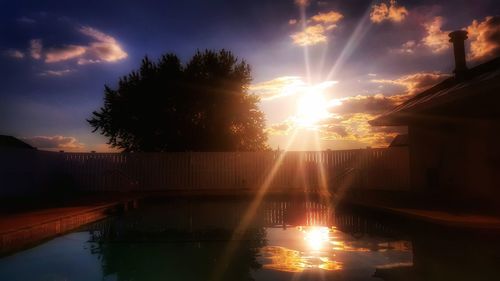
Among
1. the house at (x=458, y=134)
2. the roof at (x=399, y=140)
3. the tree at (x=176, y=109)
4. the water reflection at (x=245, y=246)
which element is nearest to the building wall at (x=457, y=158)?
the house at (x=458, y=134)

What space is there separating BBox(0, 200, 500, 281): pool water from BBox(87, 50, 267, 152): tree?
12404 millimetres

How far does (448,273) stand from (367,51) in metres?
9.26

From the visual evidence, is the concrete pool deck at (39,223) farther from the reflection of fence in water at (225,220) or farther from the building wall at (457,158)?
the building wall at (457,158)

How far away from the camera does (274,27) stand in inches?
492

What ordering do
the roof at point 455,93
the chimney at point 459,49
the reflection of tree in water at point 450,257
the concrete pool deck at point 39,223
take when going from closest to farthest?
the reflection of tree in water at point 450,257
the concrete pool deck at point 39,223
the roof at point 455,93
the chimney at point 459,49

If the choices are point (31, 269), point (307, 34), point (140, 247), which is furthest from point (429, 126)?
point (31, 269)

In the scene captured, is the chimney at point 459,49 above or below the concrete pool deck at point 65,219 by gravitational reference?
above

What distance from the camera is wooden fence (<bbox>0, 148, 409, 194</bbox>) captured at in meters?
15.8

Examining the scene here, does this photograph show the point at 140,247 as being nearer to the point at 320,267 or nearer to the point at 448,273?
the point at 320,267

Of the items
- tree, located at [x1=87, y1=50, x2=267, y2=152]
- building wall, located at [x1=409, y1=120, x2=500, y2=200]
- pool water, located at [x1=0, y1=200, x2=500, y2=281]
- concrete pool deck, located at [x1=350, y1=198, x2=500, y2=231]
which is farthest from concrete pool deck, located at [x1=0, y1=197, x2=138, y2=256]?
tree, located at [x1=87, y1=50, x2=267, y2=152]

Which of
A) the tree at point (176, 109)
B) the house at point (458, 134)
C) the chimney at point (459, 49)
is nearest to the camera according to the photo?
the house at point (458, 134)

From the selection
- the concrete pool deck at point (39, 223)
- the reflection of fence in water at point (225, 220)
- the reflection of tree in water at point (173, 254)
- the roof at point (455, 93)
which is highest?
the roof at point (455, 93)

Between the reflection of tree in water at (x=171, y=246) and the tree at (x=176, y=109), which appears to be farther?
the tree at (x=176, y=109)

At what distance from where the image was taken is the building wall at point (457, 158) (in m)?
9.77
